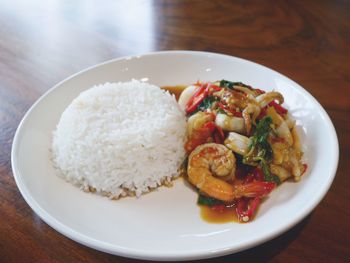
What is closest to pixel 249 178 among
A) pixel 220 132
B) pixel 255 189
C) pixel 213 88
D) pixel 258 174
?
pixel 258 174

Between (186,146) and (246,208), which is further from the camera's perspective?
(186,146)

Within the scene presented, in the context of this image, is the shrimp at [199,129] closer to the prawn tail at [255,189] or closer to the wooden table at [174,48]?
the prawn tail at [255,189]

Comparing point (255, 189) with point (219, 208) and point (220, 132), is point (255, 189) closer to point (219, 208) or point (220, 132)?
point (219, 208)

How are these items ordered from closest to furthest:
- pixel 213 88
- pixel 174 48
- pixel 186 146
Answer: pixel 186 146 < pixel 213 88 < pixel 174 48

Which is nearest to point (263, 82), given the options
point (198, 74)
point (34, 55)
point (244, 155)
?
point (198, 74)

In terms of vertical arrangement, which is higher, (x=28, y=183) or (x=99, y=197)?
(x=28, y=183)

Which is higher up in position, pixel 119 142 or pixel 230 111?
pixel 230 111

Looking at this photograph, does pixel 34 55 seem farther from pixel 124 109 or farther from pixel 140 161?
pixel 140 161

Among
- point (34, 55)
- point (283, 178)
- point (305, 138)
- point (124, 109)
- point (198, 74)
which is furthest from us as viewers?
point (34, 55)
